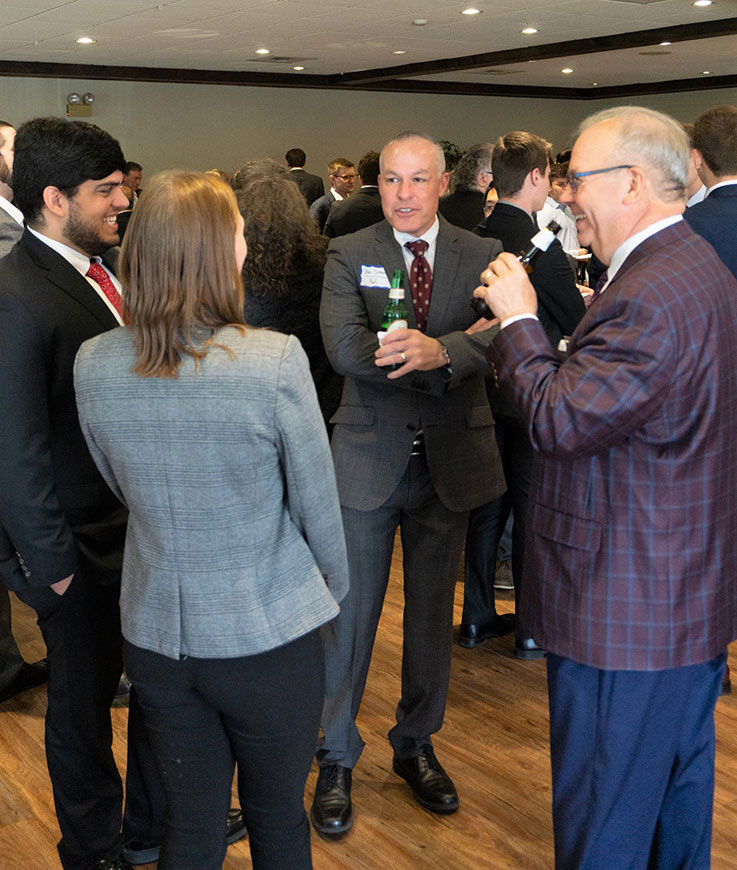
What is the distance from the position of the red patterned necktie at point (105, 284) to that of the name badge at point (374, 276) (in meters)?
0.63

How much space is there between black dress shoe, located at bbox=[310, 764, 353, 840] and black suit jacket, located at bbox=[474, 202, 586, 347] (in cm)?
159

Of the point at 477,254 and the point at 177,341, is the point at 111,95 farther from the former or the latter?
the point at 177,341

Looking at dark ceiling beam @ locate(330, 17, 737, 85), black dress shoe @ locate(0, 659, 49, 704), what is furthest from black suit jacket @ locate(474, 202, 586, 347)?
dark ceiling beam @ locate(330, 17, 737, 85)

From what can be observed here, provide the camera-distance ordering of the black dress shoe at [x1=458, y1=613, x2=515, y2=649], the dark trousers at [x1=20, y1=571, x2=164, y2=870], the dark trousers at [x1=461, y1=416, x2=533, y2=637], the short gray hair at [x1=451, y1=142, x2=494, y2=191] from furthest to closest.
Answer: the short gray hair at [x1=451, y1=142, x2=494, y2=191] → the black dress shoe at [x1=458, y1=613, x2=515, y2=649] → the dark trousers at [x1=461, y1=416, x2=533, y2=637] → the dark trousers at [x1=20, y1=571, x2=164, y2=870]

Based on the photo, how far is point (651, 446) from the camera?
1711 mm

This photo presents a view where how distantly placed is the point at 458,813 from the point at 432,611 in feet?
1.74

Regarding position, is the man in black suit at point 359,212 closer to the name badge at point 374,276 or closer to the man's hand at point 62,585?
the name badge at point 374,276

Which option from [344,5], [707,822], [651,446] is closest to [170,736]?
[651,446]

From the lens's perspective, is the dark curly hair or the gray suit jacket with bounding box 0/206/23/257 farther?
the gray suit jacket with bounding box 0/206/23/257

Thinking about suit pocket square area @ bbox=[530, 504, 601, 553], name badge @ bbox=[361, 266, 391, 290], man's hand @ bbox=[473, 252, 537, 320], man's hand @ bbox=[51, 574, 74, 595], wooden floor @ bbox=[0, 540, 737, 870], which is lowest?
wooden floor @ bbox=[0, 540, 737, 870]

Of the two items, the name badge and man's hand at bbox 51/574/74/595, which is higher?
the name badge

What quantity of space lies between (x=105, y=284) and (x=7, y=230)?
1.10 m

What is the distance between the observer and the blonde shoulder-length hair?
152cm

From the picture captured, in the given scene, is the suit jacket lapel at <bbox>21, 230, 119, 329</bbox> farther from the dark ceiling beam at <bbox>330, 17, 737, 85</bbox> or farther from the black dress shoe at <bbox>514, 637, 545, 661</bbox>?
the dark ceiling beam at <bbox>330, 17, 737, 85</bbox>
